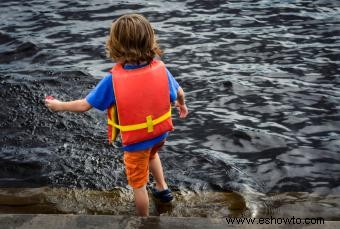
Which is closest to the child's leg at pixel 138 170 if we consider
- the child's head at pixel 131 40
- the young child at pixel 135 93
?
the young child at pixel 135 93

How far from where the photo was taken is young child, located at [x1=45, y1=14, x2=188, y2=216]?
4.11 m

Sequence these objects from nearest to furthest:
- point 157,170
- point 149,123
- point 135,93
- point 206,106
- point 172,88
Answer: point 135,93, point 149,123, point 172,88, point 157,170, point 206,106

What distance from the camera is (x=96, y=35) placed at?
10.6 m

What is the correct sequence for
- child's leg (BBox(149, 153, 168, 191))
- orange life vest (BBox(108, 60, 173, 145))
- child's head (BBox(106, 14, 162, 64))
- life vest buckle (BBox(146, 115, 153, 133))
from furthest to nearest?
1. child's leg (BBox(149, 153, 168, 191))
2. life vest buckle (BBox(146, 115, 153, 133))
3. orange life vest (BBox(108, 60, 173, 145))
4. child's head (BBox(106, 14, 162, 64))

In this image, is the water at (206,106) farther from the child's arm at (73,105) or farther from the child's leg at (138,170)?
the child's arm at (73,105)

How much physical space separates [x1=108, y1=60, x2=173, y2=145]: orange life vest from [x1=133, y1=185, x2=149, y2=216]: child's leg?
0.52 m

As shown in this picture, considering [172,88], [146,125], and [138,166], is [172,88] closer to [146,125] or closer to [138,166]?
[146,125]

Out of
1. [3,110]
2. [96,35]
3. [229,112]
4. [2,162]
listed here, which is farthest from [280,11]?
[2,162]

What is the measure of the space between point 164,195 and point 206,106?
279 centimetres

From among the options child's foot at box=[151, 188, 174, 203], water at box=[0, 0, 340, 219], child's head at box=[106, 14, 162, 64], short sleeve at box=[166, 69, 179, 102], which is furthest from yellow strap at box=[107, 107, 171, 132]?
water at box=[0, 0, 340, 219]

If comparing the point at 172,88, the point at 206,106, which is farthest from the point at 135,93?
the point at 206,106

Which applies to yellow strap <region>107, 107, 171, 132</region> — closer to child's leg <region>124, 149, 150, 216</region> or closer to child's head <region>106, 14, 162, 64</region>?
child's leg <region>124, 149, 150, 216</region>

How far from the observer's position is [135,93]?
4.21m

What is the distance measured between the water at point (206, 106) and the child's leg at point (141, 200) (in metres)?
0.31
